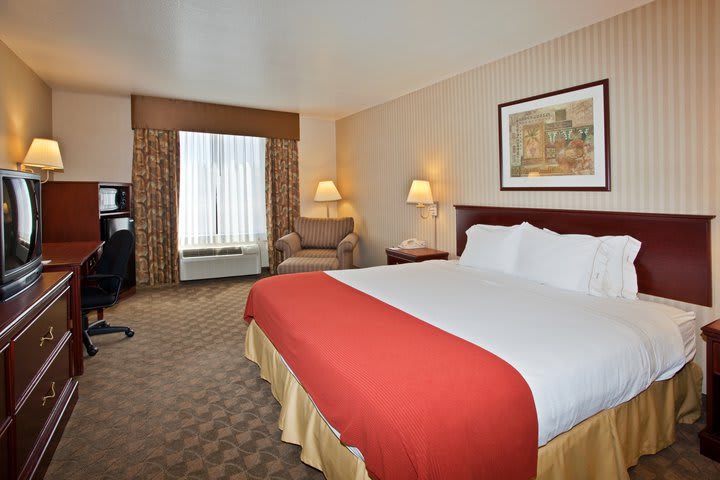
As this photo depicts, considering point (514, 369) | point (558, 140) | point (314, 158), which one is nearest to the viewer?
point (514, 369)

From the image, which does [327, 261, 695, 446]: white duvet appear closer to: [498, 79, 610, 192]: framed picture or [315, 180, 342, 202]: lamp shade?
[498, 79, 610, 192]: framed picture

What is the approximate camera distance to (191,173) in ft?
19.4

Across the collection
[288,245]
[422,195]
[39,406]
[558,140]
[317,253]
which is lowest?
[39,406]

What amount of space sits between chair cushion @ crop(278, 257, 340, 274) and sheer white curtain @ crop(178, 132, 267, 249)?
1533 mm

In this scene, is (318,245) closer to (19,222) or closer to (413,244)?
(413,244)

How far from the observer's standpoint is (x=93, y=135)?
522cm

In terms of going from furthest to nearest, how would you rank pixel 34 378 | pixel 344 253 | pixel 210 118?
pixel 210 118 < pixel 344 253 < pixel 34 378

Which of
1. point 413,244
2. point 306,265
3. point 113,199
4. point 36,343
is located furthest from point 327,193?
point 36,343

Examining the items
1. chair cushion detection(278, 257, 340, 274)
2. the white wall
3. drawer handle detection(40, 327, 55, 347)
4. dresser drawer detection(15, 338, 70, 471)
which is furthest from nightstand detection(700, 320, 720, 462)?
the white wall

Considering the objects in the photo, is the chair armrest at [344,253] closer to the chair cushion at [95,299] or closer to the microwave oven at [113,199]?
the chair cushion at [95,299]

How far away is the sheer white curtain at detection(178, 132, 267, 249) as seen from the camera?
5.89 metres

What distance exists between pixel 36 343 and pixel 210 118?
450cm

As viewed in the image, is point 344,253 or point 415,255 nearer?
point 415,255

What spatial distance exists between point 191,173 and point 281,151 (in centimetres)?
137
